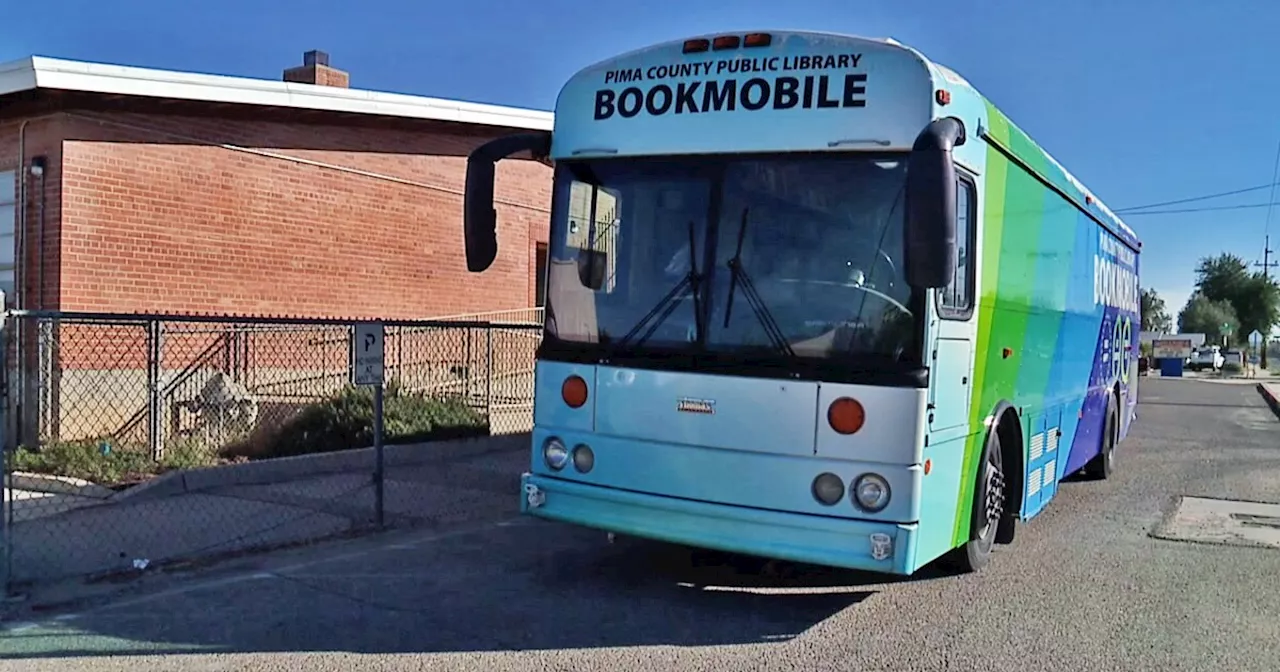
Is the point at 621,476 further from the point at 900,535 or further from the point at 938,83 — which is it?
the point at 938,83

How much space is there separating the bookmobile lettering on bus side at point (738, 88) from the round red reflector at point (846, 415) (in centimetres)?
156

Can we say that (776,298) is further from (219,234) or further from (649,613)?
(219,234)

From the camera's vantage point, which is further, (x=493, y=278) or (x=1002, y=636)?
(x=493, y=278)

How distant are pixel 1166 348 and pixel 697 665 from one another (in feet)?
244

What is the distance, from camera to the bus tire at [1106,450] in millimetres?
11633

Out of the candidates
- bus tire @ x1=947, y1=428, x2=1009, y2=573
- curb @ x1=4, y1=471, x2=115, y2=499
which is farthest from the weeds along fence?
bus tire @ x1=947, y1=428, x2=1009, y2=573

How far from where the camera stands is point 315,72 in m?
17.3

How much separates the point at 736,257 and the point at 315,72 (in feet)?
44.0

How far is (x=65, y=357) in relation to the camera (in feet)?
40.8

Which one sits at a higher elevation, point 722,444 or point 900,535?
point 722,444

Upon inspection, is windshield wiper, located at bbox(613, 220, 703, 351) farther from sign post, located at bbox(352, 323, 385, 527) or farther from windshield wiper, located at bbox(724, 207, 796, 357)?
sign post, located at bbox(352, 323, 385, 527)

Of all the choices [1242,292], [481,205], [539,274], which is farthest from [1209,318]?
[481,205]

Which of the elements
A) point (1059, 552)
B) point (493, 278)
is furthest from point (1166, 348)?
point (1059, 552)

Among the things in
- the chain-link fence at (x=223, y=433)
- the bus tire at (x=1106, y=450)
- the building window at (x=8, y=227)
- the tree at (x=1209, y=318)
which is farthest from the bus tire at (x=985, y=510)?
the tree at (x=1209, y=318)
